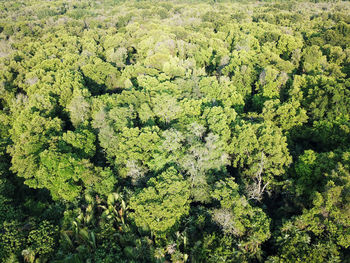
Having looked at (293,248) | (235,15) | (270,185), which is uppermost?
(235,15)

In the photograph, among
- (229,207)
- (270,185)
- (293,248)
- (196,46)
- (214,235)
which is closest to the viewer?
(293,248)

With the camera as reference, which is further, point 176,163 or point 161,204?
point 176,163

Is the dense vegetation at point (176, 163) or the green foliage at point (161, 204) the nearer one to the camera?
the dense vegetation at point (176, 163)

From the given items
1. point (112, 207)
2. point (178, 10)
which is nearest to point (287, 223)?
point (112, 207)

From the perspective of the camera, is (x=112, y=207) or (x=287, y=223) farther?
(x=112, y=207)

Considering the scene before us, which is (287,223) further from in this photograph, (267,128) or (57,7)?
(57,7)

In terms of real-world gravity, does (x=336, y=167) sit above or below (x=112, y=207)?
above

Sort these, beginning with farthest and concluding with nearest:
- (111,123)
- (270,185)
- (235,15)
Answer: (235,15) → (111,123) → (270,185)

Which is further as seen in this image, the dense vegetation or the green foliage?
the green foliage
